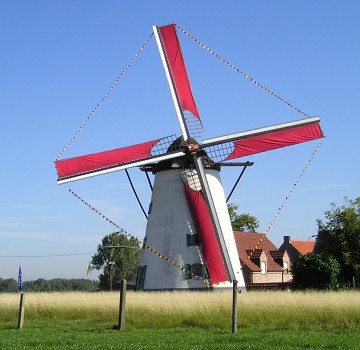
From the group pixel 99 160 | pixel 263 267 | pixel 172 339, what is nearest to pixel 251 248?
pixel 263 267

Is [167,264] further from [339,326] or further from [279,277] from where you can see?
[279,277]

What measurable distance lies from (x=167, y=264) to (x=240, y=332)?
1190 cm

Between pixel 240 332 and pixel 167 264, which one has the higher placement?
pixel 167 264

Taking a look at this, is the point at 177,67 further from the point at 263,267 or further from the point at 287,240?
the point at 287,240

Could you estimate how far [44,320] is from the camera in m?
21.6

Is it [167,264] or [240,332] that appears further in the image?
[167,264]

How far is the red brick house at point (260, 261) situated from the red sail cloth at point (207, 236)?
19050mm

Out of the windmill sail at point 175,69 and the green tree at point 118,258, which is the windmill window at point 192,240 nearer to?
the windmill sail at point 175,69

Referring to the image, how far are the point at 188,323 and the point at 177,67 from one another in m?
14.9

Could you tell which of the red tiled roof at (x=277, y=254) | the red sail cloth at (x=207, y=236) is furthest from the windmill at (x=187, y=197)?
the red tiled roof at (x=277, y=254)

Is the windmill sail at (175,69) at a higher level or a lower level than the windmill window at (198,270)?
higher

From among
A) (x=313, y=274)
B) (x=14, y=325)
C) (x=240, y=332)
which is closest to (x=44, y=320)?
(x=14, y=325)

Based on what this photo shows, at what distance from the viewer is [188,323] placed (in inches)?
720

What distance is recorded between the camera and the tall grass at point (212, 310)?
1700cm
